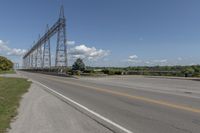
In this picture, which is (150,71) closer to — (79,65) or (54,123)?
(79,65)

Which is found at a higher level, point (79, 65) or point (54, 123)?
point (79, 65)

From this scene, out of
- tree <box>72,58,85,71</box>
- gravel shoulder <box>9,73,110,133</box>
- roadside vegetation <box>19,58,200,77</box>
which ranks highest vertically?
tree <box>72,58,85,71</box>

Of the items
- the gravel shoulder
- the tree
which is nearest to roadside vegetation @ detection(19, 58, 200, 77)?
the tree

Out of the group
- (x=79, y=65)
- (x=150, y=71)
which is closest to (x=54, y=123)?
(x=150, y=71)

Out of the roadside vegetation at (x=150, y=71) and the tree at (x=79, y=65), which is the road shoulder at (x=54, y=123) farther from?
the tree at (x=79, y=65)

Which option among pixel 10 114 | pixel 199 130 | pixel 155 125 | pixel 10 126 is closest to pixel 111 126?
pixel 155 125

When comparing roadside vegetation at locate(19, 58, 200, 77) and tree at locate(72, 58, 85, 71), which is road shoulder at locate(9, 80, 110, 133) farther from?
tree at locate(72, 58, 85, 71)

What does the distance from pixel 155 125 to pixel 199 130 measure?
3.91 ft

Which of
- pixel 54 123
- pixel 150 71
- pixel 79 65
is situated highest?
pixel 79 65

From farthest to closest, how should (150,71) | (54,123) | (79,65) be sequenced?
(79,65) < (150,71) < (54,123)

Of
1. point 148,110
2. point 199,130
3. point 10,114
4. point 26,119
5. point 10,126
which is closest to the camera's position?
point 199,130

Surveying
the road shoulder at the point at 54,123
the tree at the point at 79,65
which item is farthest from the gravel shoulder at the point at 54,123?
the tree at the point at 79,65

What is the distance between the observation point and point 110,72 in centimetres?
5669

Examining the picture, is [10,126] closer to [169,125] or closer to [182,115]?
[169,125]
